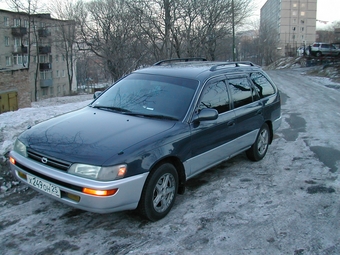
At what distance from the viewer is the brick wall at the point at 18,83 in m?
24.5

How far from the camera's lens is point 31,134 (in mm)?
4043

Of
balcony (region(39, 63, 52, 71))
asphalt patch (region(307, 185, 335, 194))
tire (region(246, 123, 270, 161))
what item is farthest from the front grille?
balcony (region(39, 63, 52, 71))

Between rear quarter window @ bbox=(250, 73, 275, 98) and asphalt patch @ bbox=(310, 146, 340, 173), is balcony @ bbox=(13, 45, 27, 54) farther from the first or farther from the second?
asphalt patch @ bbox=(310, 146, 340, 173)

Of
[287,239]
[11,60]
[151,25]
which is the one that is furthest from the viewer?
[11,60]

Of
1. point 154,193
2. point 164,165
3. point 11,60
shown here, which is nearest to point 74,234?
point 154,193

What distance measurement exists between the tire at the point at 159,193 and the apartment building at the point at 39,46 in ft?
140

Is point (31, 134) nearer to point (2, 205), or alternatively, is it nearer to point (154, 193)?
point (2, 205)

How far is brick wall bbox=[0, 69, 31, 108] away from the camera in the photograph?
24.5 meters

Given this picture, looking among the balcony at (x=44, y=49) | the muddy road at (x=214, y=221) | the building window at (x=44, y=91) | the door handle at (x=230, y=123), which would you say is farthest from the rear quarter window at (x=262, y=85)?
the building window at (x=44, y=91)

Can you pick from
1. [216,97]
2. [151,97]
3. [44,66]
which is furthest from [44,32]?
[216,97]

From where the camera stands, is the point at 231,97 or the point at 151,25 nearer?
the point at 231,97

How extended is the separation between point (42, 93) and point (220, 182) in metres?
61.1

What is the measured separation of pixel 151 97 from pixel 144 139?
111 cm

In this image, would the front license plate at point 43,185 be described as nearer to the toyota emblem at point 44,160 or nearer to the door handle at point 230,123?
the toyota emblem at point 44,160
